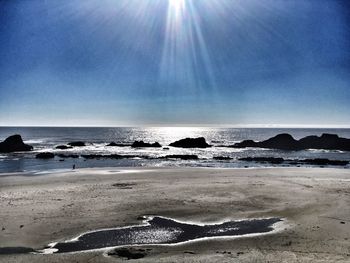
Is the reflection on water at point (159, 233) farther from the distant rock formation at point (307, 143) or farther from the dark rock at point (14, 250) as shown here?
the distant rock formation at point (307, 143)

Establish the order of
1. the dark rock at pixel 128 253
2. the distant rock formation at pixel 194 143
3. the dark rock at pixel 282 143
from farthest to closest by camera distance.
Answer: the distant rock formation at pixel 194 143 → the dark rock at pixel 282 143 → the dark rock at pixel 128 253

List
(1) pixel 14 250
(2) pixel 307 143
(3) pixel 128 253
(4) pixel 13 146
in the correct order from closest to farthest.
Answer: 1. (3) pixel 128 253
2. (1) pixel 14 250
3. (4) pixel 13 146
4. (2) pixel 307 143

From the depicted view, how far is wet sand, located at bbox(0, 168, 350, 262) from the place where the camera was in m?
11.7

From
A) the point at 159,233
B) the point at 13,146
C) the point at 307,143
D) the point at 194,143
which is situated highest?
the point at 307,143

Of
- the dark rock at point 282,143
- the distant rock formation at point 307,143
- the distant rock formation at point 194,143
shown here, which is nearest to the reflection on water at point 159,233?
the distant rock formation at point 194,143

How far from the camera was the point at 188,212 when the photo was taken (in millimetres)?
17984

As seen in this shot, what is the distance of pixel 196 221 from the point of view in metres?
16.3

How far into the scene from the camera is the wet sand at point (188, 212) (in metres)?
11.7

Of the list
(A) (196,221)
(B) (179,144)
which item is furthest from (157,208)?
(B) (179,144)

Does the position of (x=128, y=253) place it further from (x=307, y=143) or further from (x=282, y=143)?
(x=307, y=143)

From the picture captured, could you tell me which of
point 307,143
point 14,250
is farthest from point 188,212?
point 307,143

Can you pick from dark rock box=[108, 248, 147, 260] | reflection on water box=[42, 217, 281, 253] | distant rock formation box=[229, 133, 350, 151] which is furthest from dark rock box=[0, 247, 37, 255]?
distant rock formation box=[229, 133, 350, 151]

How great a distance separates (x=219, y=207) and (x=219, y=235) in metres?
5.15

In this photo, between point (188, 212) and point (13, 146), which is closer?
point (188, 212)
